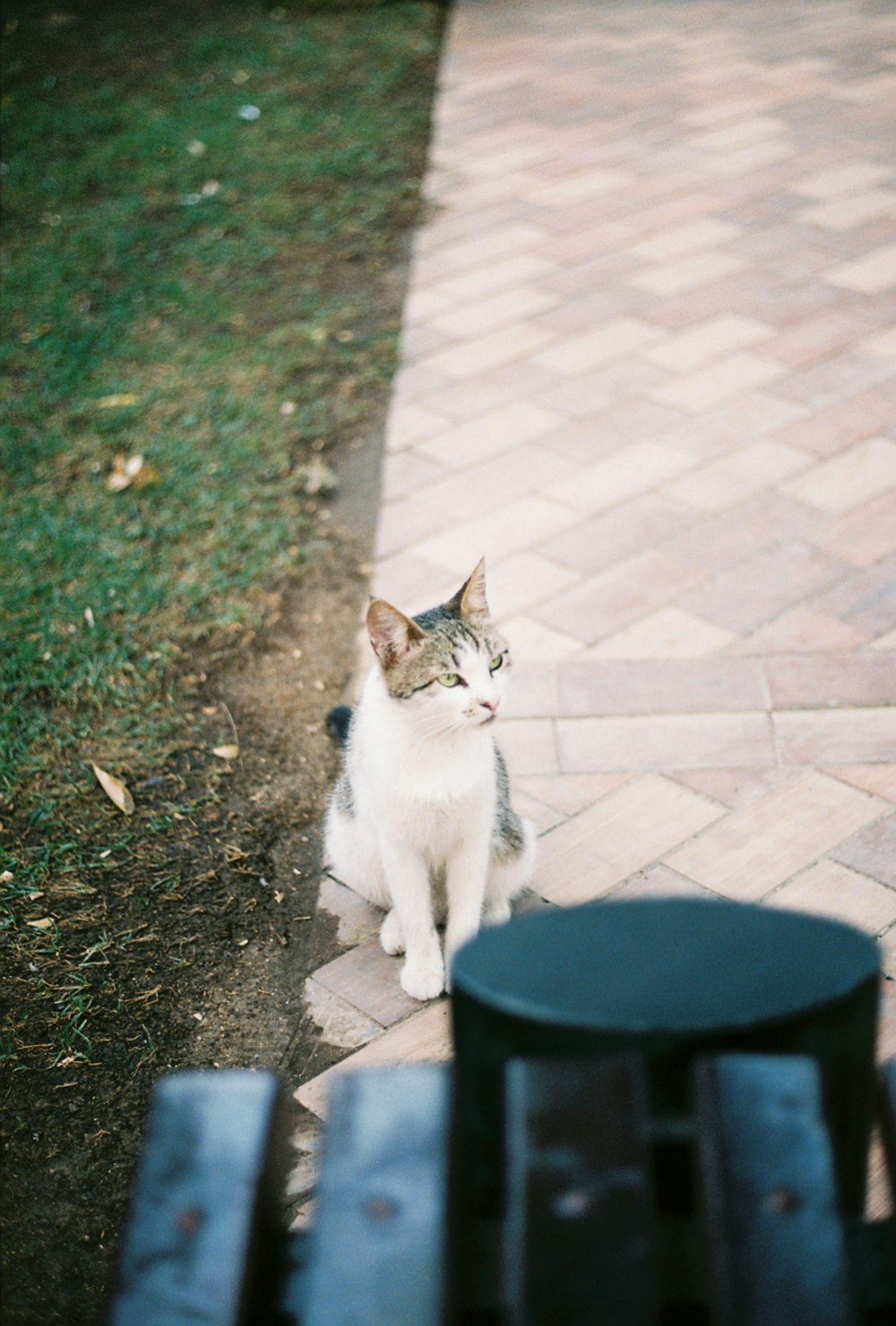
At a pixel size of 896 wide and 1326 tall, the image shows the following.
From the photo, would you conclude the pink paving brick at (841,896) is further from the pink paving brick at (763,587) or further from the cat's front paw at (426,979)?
the pink paving brick at (763,587)

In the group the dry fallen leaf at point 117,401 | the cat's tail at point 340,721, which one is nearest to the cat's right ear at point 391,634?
the cat's tail at point 340,721

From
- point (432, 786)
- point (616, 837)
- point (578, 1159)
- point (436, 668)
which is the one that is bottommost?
point (616, 837)

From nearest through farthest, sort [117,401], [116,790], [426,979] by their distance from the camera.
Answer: [426,979], [116,790], [117,401]

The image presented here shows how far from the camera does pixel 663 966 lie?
111 centimetres

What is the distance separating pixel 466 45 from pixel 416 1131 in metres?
7.84

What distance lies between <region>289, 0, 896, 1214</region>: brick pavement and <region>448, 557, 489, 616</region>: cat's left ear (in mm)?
622

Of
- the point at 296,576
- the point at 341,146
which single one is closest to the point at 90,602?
the point at 296,576

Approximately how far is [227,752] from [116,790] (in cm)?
28

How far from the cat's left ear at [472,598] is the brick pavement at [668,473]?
0.62 metres

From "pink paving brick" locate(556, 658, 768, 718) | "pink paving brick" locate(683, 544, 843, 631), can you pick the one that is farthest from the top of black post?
"pink paving brick" locate(683, 544, 843, 631)

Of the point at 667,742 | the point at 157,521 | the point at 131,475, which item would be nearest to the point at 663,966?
the point at 667,742

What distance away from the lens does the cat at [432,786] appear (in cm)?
217

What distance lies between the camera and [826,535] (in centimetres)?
350

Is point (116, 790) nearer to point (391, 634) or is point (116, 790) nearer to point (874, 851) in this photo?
point (391, 634)
